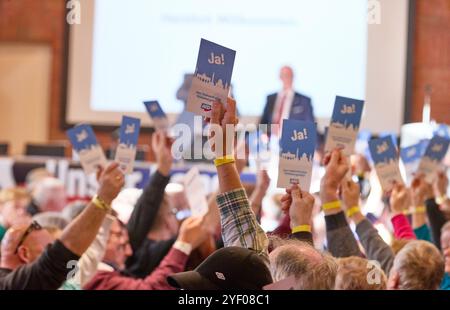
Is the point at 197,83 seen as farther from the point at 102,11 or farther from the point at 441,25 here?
the point at 441,25

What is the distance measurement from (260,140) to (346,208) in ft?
1.15

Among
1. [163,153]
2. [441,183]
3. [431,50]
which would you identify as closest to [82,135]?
[163,153]

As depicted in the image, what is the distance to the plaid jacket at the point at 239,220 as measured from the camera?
198 cm

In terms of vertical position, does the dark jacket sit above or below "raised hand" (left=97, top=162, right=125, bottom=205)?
below

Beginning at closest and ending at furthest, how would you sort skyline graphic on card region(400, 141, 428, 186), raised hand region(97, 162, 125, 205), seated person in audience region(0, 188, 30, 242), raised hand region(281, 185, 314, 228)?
raised hand region(281, 185, 314, 228) → raised hand region(97, 162, 125, 205) → skyline graphic on card region(400, 141, 428, 186) → seated person in audience region(0, 188, 30, 242)

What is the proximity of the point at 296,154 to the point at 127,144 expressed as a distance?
2.56 feet

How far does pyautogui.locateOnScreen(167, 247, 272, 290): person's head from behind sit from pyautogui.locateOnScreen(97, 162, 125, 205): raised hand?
0.79 metres

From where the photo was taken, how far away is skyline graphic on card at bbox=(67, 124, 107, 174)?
122 inches

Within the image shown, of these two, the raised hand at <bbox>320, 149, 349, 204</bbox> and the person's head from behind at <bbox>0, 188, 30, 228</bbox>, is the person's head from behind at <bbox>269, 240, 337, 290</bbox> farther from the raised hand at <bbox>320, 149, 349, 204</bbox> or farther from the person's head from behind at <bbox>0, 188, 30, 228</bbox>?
the person's head from behind at <bbox>0, 188, 30, 228</bbox>

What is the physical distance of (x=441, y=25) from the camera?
29.6 ft

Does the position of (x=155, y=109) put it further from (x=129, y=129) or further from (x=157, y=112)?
(x=129, y=129)

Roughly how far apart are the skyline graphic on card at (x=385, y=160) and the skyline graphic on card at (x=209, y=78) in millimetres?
1240

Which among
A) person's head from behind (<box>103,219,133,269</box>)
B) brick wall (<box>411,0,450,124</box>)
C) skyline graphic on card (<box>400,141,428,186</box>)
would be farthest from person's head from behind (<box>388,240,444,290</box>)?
brick wall (<box>411,0,450,124</box>)

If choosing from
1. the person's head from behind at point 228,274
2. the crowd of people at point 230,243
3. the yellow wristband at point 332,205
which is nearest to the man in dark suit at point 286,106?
the crowd of people at point 230,243
